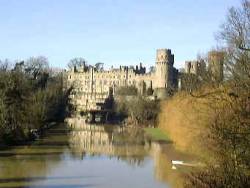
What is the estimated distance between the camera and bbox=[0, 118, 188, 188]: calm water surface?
27.5 meters

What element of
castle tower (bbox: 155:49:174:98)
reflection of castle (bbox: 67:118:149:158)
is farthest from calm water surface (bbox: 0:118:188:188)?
castle tower (bbox: 155:49:174:98)

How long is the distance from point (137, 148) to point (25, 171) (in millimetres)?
18797

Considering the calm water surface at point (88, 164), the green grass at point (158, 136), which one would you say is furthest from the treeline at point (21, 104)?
the green grass at point (158, 136)

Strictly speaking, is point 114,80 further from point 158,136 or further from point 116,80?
point 158,136

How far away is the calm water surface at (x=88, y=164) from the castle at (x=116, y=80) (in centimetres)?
4435

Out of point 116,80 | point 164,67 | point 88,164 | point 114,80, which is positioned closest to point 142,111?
point 164,67

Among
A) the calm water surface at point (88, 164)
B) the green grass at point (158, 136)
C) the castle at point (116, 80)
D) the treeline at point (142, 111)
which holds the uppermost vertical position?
the castle at point (116, 80)

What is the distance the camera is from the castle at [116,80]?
106m

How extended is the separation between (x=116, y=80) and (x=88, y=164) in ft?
336

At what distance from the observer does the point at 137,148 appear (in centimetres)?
4819

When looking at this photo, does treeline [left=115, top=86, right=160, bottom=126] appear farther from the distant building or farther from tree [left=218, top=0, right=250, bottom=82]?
tree [left=218, top=0, right=250, bottom=82]

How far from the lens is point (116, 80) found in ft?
452

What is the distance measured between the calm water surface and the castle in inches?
1746

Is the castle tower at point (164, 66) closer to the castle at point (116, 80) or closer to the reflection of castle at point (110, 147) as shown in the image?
the castle at point (116, 80)
